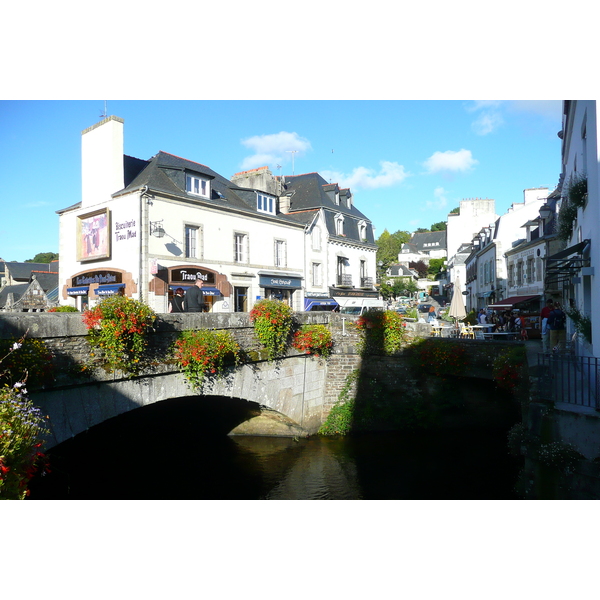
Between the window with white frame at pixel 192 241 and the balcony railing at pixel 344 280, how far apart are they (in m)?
11.6

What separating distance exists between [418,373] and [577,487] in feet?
20.8

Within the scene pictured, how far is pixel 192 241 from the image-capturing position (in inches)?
819

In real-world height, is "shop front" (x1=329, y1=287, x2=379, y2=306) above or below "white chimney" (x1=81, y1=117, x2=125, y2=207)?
below

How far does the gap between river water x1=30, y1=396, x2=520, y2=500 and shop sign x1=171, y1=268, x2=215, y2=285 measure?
6.53m

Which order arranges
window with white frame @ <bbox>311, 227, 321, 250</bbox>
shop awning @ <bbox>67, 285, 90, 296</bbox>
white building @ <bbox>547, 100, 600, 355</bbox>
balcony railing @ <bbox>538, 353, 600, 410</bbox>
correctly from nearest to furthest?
1. balcony railing @ <bbox>538, 353, 600, 410</bbox>
2. white building @ <bbox>547, 100, 600, 355</bbox>
3. shop awning @ <bbox>67, 285, 90, 296</bbox>
4. window with white frame @ <bbox>311, 227, 321, 250</bbox>

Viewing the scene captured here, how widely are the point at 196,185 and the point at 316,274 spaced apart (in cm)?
964

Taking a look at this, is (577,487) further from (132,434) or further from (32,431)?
(132,434)

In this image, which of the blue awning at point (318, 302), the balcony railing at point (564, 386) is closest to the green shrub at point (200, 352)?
the balcony railing at point (564, 386)

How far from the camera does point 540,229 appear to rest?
24.5 m

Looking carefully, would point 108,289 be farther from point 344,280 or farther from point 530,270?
point 530,270

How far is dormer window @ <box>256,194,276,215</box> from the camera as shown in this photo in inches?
968

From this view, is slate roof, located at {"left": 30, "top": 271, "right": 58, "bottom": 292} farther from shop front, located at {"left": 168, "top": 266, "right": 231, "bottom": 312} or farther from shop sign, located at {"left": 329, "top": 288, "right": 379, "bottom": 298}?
shop front, located at {"left": 168, "top": 266, "right": 231, "bottom": 312}

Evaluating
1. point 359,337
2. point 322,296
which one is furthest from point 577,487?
point 322,296

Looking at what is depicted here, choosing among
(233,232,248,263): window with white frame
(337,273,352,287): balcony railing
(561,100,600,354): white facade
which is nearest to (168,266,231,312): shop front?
(233,232,248,263): window with white frame
